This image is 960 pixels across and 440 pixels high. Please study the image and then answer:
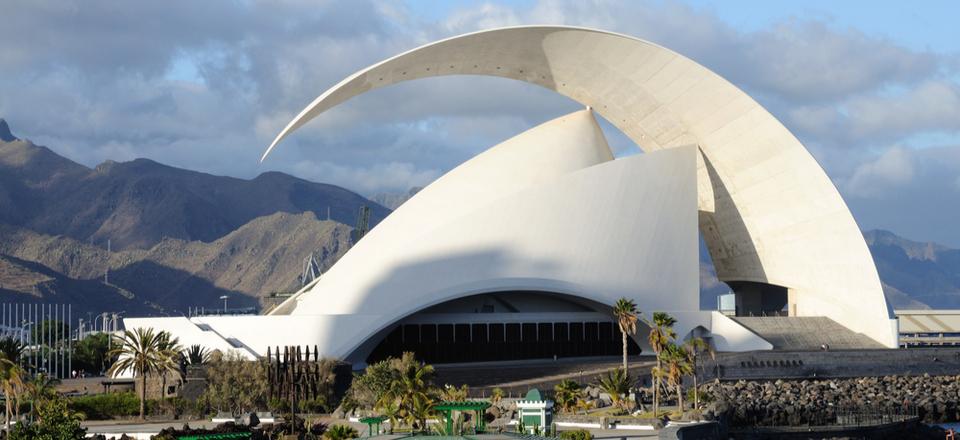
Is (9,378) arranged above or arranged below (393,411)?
above

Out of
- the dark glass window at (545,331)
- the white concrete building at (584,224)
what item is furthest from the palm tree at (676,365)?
the dark glass window at (545,331)

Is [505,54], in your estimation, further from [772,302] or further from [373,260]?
[772,302]

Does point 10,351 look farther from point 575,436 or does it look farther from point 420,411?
point 575,436

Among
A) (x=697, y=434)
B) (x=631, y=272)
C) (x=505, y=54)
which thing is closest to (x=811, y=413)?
(x=697, y=434)

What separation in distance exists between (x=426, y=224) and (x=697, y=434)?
20.3 metres

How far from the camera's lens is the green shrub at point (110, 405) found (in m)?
34.0

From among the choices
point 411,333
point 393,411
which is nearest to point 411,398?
point 393,411

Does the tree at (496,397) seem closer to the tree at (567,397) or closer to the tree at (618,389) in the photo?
the tree at (567,397)

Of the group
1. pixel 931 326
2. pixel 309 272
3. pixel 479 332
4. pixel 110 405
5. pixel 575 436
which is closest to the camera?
pixel 575 436

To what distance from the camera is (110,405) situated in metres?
34.8

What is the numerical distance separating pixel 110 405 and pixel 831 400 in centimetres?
2276

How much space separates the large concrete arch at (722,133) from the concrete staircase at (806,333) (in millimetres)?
451

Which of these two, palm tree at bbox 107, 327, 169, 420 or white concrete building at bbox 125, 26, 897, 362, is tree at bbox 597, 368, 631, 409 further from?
palm tree at bbox 107, 327, 169, 420

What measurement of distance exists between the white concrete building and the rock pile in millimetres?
5322
